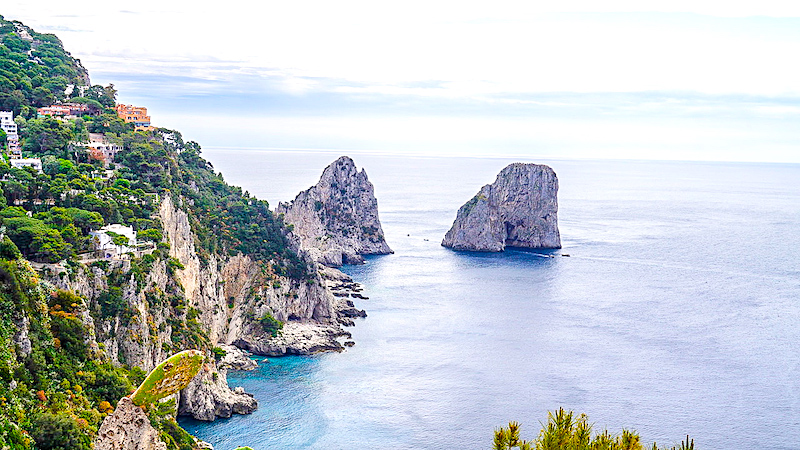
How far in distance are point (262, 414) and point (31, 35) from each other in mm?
57157

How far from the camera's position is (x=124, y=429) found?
1043 inches

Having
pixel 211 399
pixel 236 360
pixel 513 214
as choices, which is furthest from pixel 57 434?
pixel 513 214

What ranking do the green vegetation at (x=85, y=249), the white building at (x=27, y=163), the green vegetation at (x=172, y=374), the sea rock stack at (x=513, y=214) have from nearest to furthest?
the green vegetation at (x=172, y=374), the green vegetation at (x=85, y=249), the white building at (x=27, y=163), the sea rock stack at (x=513, y=214)

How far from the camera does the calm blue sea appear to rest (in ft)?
168

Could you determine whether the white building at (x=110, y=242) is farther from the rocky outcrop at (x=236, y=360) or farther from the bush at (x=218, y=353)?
the rocky outcrop at (x=236, y=360)

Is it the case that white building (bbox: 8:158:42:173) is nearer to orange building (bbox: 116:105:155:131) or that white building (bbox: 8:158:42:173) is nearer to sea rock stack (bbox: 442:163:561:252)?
orange building (bbox: 116:105:155:131)

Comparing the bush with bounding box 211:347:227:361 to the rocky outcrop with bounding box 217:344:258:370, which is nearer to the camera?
the bush with bounding box 211:347:227:361

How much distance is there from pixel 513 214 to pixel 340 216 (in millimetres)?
28794

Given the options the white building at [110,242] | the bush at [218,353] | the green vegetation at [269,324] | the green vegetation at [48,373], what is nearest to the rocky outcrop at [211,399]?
the bush at [218,353]

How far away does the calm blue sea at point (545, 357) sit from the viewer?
5122cm

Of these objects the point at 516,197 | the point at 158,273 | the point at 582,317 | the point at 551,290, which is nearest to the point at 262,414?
the point at 158,273

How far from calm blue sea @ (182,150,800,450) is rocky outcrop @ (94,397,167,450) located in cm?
A: 2068

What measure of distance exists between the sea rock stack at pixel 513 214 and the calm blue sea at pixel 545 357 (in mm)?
4225

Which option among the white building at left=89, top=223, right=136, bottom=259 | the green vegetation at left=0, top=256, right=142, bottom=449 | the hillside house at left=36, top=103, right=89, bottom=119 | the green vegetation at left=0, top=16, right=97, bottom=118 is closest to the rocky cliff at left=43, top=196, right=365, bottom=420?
the white building at left=89, top=223, right=136, bottom=259
